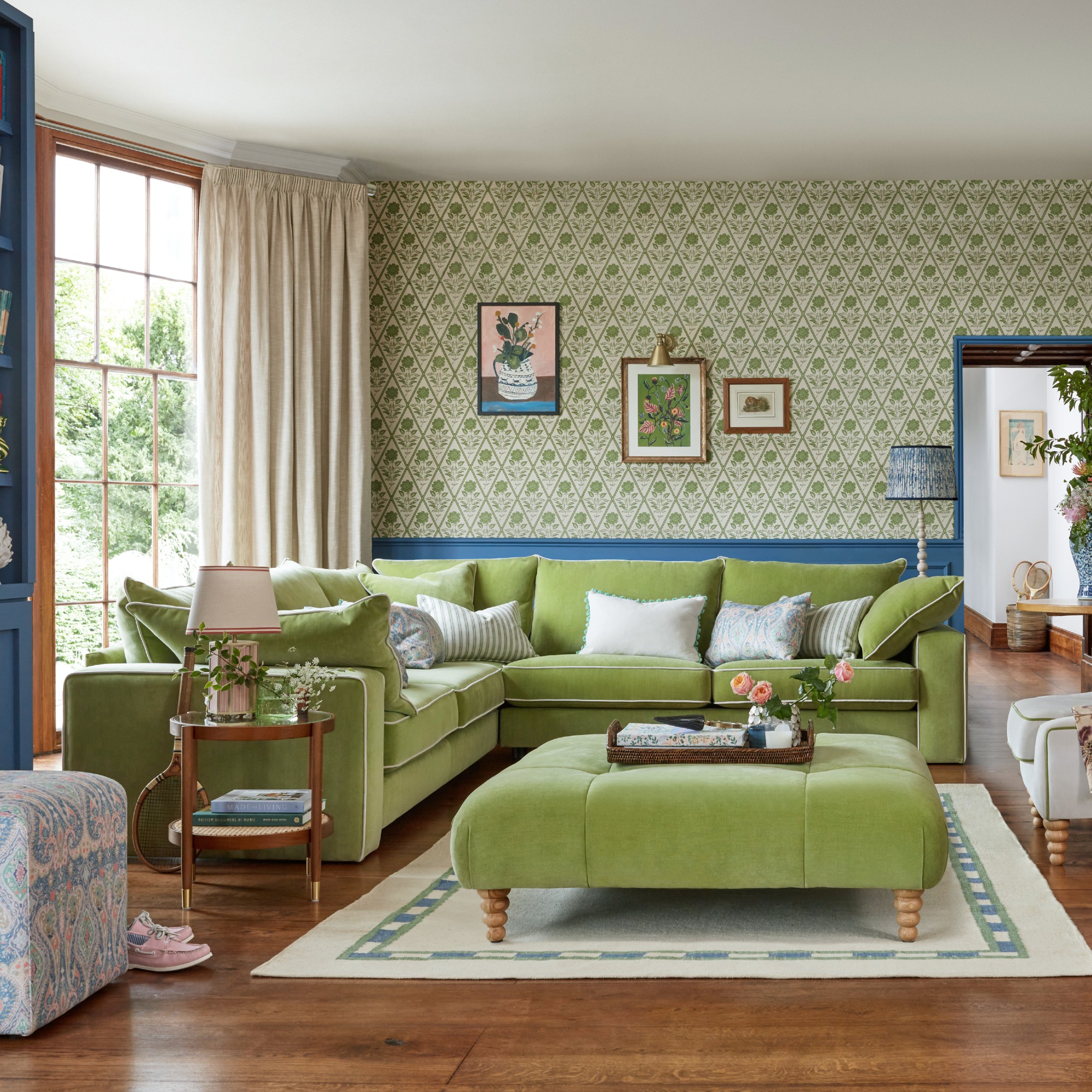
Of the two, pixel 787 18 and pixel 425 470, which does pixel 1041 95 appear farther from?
pixel 425 470

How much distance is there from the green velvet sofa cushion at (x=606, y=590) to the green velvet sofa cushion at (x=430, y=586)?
0.37m

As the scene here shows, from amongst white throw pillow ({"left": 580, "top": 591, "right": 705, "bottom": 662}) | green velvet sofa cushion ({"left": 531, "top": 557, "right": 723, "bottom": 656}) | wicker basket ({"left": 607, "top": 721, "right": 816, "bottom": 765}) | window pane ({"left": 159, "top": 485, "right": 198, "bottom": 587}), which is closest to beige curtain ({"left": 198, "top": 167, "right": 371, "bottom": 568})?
window pane ({"left": 159, "top": 485, "right": 198, "bottom": 587})

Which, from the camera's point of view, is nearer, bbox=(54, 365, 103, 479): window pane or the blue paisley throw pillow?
the blue paisley throw pillow

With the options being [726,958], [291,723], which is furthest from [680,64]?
[726,958]

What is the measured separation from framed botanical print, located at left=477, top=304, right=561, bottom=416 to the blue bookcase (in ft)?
11.0

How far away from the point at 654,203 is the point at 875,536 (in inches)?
89.2

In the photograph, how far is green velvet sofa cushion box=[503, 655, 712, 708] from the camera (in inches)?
206

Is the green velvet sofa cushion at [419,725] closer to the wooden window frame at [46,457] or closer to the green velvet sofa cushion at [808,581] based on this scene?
the green velvet sofa cushion at [808,581]

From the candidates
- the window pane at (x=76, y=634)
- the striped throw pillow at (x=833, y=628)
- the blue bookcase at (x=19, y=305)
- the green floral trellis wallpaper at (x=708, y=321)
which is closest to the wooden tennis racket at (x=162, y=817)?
the blue bookcase at (x=19, y=305)

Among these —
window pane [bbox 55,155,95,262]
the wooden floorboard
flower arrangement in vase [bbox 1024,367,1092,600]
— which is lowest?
the wooden floorboard

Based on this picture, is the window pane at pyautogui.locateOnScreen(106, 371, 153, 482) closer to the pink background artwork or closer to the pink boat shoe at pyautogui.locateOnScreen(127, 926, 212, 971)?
the pink background artwork

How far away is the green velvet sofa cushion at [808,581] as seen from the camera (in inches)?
226

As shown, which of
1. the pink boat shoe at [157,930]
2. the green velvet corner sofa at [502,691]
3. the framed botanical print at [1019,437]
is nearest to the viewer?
the pink boat shoe at [157,930]

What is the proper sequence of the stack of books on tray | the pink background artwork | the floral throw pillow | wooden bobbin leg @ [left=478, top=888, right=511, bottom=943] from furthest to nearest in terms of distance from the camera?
the pink background artwork, the floral throw pillow, the stack of books on tray, wooden bobbin leg @ [left=478, top=888, right=511, bottom=943]
